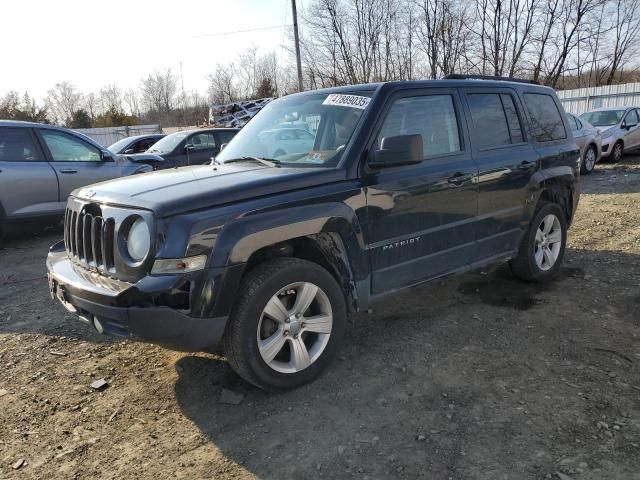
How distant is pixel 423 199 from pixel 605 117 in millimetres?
14295

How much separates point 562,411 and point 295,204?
1.98 meters

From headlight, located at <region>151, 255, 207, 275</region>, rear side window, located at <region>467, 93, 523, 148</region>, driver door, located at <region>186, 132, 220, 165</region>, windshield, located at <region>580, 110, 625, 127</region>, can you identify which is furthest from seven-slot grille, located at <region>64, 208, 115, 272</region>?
windshield, located at <region>580, 110, 625, 127</region>

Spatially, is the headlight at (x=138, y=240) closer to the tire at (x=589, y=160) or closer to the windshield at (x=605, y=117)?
the tire at (x=589, y=160)

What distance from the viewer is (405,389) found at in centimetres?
328

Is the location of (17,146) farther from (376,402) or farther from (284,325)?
(376,402)

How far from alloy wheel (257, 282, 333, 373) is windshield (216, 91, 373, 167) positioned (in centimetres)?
91

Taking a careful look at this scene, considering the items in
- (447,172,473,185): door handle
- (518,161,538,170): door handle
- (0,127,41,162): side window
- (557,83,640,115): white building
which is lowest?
(447,172,473,185): door handle

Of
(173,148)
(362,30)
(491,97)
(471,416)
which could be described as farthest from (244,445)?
(362,30)

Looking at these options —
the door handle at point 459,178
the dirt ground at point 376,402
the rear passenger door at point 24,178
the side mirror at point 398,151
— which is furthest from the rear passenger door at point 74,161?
the door handle at point 459,178

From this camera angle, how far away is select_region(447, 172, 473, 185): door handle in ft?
13.1

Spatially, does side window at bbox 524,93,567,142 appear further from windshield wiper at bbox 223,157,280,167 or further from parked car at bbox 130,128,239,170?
parked car at bbox 130,128,239,170

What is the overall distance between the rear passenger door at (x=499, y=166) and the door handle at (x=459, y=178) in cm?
17

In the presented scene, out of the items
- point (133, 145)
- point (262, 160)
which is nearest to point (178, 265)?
point (262, 160)

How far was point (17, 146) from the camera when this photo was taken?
24.3 feet
